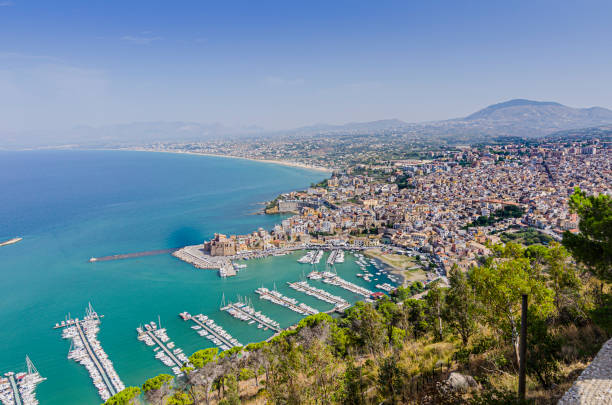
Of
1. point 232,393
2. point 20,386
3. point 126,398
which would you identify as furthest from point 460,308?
point 20,386

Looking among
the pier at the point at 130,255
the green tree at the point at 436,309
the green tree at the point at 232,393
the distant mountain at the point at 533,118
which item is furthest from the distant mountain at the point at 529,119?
the green tree at the point at 232,393

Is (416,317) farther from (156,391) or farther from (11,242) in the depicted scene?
(11,242)

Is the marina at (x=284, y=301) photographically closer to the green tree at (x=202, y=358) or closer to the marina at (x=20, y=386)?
the green tree at (x=202, y=358)

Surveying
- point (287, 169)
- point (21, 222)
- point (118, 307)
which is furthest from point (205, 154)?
point (118, 307)

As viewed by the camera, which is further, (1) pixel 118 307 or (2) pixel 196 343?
(1) pixel 118 307

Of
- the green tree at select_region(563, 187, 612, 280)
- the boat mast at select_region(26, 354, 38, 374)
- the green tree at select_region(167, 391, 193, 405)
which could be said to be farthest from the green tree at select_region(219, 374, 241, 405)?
the boat mast at select_region(26, 354, 38, 374)

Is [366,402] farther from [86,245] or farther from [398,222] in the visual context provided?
[86,245]

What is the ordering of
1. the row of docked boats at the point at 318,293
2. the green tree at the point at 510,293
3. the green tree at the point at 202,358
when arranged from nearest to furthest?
the green tree at the point at 510,293 → the green tree at the point at 202,358 → the row of docked boats at the point at 318,293
